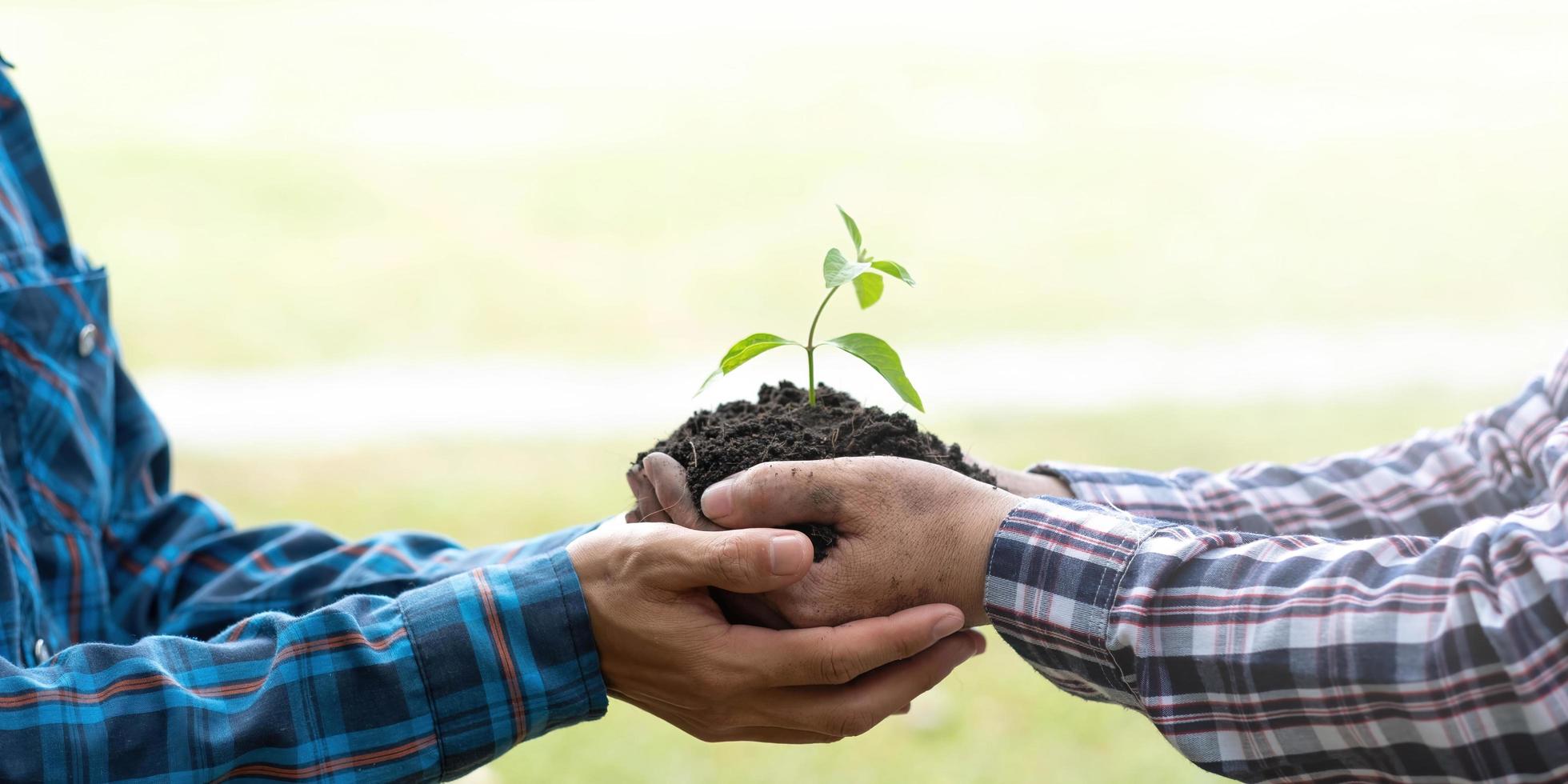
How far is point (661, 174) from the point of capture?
4805mm

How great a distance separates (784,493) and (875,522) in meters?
0.09

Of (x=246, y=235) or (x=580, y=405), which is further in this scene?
(x=246, y=235)

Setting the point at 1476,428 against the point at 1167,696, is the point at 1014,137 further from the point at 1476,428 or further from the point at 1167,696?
the point at 1167,696

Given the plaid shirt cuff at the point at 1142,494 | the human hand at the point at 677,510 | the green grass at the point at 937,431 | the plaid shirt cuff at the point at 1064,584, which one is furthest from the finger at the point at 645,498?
the green grass at the point at 937,431

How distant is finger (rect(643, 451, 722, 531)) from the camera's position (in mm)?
1137

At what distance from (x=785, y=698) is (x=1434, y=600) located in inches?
21.6

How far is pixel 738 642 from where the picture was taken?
107cm

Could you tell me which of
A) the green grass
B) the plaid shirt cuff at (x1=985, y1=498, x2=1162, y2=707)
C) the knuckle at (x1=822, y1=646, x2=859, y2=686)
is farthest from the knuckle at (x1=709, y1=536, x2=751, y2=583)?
the green grass

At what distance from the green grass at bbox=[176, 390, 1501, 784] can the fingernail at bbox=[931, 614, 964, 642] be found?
140cm

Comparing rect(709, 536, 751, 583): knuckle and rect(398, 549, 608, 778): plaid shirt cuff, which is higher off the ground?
rect(709, 536, 751, 583): knuckle

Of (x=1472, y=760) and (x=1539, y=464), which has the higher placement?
(x=1539, y=464)

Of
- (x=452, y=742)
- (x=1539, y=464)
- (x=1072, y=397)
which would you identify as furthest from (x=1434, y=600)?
(x=1072, y=397)

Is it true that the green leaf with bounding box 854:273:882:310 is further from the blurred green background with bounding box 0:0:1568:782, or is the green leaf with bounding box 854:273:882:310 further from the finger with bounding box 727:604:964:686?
the blurred green background with bounding box 0:0:1568:782

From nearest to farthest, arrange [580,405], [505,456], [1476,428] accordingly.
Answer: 1. [1476,428]
2. [505,456]
3. [580,405]
